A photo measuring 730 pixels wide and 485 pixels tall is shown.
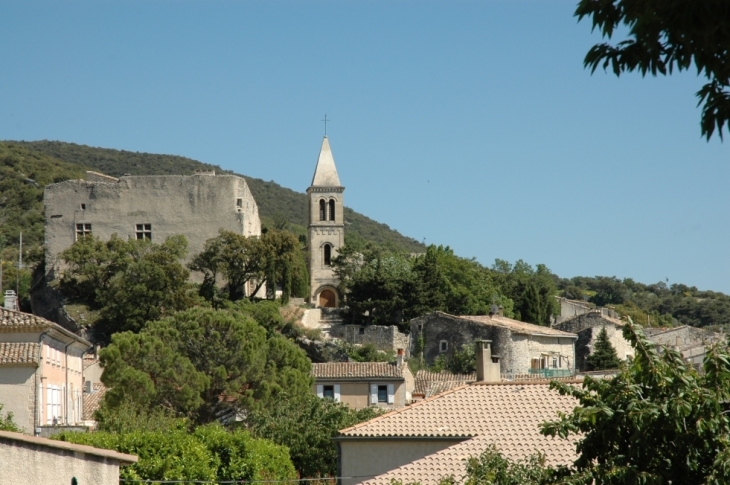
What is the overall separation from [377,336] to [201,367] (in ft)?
65.7

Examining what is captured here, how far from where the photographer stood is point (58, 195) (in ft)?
227

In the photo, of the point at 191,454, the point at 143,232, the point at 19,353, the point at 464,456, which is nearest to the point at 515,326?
the point at 143,232

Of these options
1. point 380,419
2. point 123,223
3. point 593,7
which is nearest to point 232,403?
point 380,419

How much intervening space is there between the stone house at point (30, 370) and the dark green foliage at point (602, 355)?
3712cm

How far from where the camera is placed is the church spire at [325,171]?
74125 millimetres

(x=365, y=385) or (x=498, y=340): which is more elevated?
(x=498, y=340)

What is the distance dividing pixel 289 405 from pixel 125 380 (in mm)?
5698

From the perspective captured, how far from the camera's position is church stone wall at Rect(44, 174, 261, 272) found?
223 ft

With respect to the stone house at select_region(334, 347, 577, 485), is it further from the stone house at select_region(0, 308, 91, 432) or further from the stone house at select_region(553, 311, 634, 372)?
the stone house at select_region(553, 311, 634, 372)

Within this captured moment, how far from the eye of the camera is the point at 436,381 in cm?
5475

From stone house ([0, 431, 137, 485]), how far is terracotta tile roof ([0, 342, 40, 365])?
20.4 metres

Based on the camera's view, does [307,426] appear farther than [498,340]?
No

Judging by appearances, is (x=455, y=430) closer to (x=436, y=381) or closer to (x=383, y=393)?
(x=383, y=393)

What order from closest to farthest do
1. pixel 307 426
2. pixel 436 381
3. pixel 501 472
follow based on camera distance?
pixel 501 472, pixel 307 426, pixel 436 381
